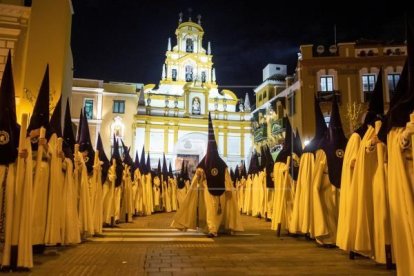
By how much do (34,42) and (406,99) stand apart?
12.5 m

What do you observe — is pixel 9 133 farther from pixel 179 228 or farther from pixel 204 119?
pixel 204 119

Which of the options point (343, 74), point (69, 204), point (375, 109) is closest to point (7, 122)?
point (69, 204)

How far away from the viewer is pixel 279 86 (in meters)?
39.3

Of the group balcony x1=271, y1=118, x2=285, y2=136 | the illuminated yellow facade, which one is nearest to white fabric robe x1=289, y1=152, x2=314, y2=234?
the illuminated yellow facade

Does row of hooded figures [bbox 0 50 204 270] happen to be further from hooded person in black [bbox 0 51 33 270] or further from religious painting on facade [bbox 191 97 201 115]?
religious painting on facade [bbox 191 97 201 115]

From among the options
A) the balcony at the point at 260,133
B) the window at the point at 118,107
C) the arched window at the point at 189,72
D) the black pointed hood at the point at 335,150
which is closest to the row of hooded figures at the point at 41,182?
the black pointed hood at the point at 335,150

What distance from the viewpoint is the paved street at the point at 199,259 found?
4.90 m

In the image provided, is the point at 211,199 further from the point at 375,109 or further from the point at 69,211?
the point at 375,109

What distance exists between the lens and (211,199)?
9.67 meters

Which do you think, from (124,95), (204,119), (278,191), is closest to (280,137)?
(204,119)

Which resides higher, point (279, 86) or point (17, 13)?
point (279, 86)

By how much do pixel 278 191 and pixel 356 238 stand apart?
4.84m

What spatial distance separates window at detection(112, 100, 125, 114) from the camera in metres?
40.2

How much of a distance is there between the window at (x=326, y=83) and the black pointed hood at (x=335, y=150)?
74.3 feet
